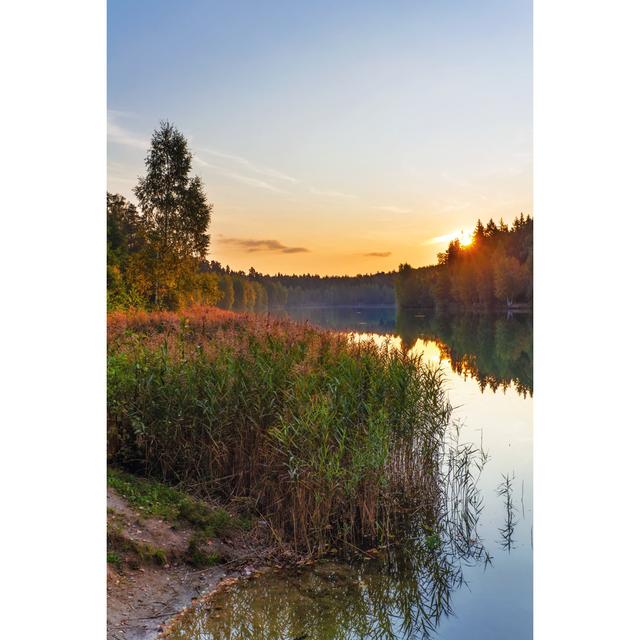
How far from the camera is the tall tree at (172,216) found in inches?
263

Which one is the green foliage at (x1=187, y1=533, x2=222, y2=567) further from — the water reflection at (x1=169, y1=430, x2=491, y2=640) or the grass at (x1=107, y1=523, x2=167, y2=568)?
the water reflection at (x1=169, y1=430, x2=491, y2=640)

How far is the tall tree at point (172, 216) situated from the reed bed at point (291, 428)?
5.04ft

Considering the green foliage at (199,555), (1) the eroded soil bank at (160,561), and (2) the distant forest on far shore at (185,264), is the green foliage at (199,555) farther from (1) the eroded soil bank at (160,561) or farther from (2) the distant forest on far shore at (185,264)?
(2) the distant forest on far shore at (185,264)

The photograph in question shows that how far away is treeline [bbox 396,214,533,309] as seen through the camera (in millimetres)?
7199

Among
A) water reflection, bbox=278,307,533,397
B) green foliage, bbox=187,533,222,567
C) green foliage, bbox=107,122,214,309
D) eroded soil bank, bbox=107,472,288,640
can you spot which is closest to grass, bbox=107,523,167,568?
eroded soil bank, bbox=107,472,288,640

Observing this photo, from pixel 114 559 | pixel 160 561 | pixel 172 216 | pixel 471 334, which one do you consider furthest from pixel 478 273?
pixel 114 559

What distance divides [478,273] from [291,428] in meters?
5.57

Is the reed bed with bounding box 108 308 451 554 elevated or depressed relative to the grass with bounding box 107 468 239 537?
elevated

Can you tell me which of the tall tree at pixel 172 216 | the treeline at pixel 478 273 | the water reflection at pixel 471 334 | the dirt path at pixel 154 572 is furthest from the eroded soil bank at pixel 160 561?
the treeline at pixel 478 273

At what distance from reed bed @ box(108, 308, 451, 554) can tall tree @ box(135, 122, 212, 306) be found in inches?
60.4
